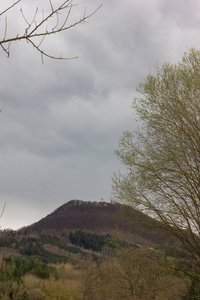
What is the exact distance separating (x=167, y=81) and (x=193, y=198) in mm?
4194

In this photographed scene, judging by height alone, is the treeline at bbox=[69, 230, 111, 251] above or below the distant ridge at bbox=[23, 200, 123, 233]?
below

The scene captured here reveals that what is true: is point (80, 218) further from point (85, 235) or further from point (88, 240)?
point (88, 240)

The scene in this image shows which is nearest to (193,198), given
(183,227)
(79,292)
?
(183,227)

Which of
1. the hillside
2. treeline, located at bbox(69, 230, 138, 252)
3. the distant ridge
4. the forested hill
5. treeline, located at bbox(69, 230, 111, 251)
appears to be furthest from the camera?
the distant ridge

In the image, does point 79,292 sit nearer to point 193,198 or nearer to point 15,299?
point 15,299

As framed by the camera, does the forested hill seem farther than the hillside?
Yes

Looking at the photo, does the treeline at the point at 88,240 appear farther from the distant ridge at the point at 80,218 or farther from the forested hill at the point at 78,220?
the distant ridge at the point at 80,218

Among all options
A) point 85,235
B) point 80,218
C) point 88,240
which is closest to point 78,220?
point 80,218

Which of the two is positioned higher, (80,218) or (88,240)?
(80,218)

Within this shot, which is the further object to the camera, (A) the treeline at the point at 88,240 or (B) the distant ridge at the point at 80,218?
(B) the distant ridge at the point at 80,218

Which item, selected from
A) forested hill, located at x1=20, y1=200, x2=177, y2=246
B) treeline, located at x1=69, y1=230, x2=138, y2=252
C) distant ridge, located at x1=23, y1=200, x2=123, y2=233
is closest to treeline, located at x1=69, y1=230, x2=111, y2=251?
treeline, located at x1=69, y1=230, x2=138, y2=252

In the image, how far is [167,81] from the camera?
37.8 feet

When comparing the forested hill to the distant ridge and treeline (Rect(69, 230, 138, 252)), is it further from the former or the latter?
treeline (Rect(69, 230, 138, 252))

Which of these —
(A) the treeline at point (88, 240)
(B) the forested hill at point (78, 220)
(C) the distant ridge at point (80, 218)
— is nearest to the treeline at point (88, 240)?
(A) the treeline at point (88, 240)
